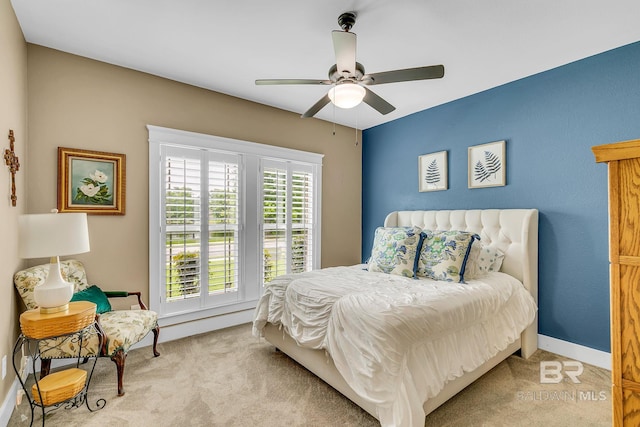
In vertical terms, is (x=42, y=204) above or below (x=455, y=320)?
above

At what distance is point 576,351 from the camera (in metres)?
2.81

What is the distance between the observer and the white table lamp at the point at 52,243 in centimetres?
181

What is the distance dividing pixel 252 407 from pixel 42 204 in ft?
7.98

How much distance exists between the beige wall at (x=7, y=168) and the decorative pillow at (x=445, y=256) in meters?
3.11

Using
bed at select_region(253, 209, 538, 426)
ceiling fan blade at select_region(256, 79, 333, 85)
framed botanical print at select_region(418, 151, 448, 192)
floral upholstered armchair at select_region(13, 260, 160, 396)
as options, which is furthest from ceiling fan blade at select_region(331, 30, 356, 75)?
floral upholstered armchair at select_region(13, 260, 160, 396)

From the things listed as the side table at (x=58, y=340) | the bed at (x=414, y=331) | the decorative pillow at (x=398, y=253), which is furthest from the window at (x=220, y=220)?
the decorative pillow at (x=398, y=253)

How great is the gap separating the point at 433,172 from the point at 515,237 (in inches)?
51.2

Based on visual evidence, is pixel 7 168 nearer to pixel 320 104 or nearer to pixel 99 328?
pixel 99 328

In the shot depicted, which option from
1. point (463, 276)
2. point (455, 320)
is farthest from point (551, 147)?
point (455, 320)

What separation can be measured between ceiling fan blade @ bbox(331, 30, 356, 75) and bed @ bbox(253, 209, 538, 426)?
159 cm

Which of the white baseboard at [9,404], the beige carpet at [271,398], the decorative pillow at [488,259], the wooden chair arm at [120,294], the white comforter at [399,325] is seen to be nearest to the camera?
the white comforter at [399,325]

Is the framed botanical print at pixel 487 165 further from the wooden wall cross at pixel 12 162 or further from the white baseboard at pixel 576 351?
the wooden wall cross at pixel 12 162

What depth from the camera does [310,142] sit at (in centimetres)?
445

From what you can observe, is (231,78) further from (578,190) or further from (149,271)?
(578,190)
